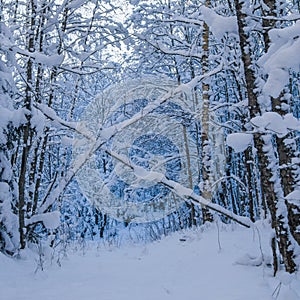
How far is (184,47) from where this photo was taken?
341 inches

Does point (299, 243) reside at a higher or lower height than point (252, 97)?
lower

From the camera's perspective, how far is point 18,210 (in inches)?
175

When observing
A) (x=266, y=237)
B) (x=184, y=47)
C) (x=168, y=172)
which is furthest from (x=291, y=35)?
(x=168, y=172)

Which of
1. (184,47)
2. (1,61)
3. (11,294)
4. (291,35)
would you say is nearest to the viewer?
(291,35)

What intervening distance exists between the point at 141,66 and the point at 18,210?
18.1ft

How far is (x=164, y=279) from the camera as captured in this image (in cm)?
341

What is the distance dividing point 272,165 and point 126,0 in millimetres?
5788

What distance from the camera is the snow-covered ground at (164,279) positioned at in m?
2.63

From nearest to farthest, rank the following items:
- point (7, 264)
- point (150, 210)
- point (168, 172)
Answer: point (7, 264)
point (168, 172)
point (150, 210)

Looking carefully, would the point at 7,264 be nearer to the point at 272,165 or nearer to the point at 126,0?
the point at 272,165

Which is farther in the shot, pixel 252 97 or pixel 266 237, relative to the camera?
pixel 266 237

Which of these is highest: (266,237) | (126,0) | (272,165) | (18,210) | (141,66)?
(126,0)

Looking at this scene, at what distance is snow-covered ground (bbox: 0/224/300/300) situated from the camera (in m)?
2.63

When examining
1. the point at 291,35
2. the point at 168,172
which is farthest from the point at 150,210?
the point at 291,35
